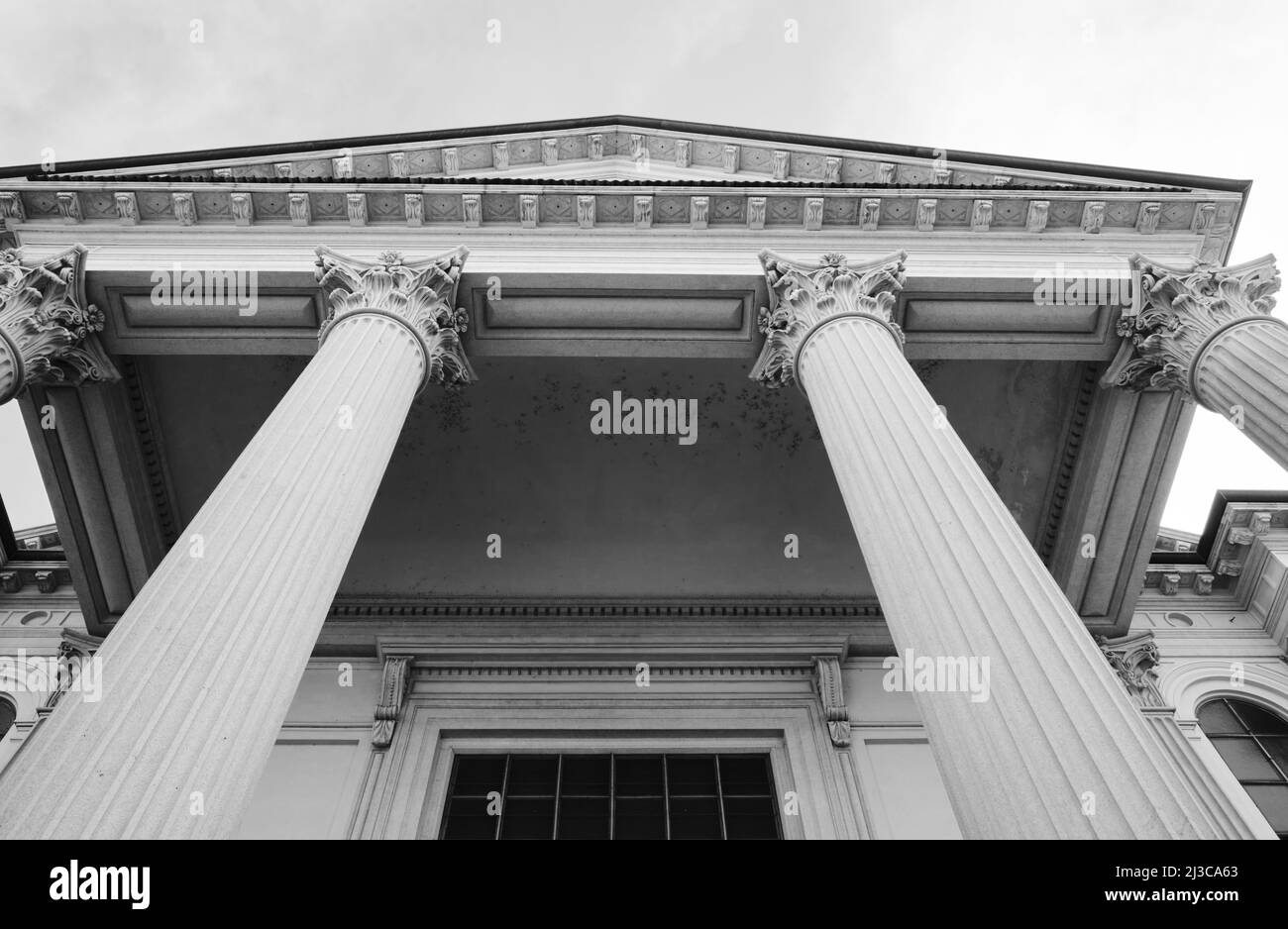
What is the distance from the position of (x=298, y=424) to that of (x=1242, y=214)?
43.0 ft

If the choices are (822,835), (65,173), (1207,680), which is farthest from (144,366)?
(1207,680)

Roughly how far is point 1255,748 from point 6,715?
799 inches

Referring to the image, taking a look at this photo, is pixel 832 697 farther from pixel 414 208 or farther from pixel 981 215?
pixel 414 208

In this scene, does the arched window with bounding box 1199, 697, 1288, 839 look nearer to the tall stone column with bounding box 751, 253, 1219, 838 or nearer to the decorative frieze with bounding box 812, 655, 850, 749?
the decorative frieze with bounding box 812, 655, 850, 749

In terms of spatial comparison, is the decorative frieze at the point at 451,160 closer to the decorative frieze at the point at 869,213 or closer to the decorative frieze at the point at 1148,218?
the decorative frieze at the point at 869,213

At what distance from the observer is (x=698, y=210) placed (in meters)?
12.6

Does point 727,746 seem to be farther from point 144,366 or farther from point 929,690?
point 144,366

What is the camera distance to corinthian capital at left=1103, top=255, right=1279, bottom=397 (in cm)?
1055

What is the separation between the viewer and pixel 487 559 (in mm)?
16078

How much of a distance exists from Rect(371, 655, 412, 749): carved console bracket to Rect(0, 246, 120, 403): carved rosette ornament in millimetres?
6000

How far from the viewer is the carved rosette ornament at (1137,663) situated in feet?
46.6

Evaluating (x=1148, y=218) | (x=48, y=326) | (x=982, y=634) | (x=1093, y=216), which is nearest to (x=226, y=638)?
(x=982, y=634)

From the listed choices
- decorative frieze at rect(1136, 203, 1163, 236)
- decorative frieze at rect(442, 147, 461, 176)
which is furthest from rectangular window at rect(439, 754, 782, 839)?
decorative frieze at rect(442, 147, 461, 176)

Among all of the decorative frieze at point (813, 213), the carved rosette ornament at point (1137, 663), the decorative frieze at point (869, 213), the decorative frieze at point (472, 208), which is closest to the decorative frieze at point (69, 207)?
the decorative frieze at point (472, 208)
